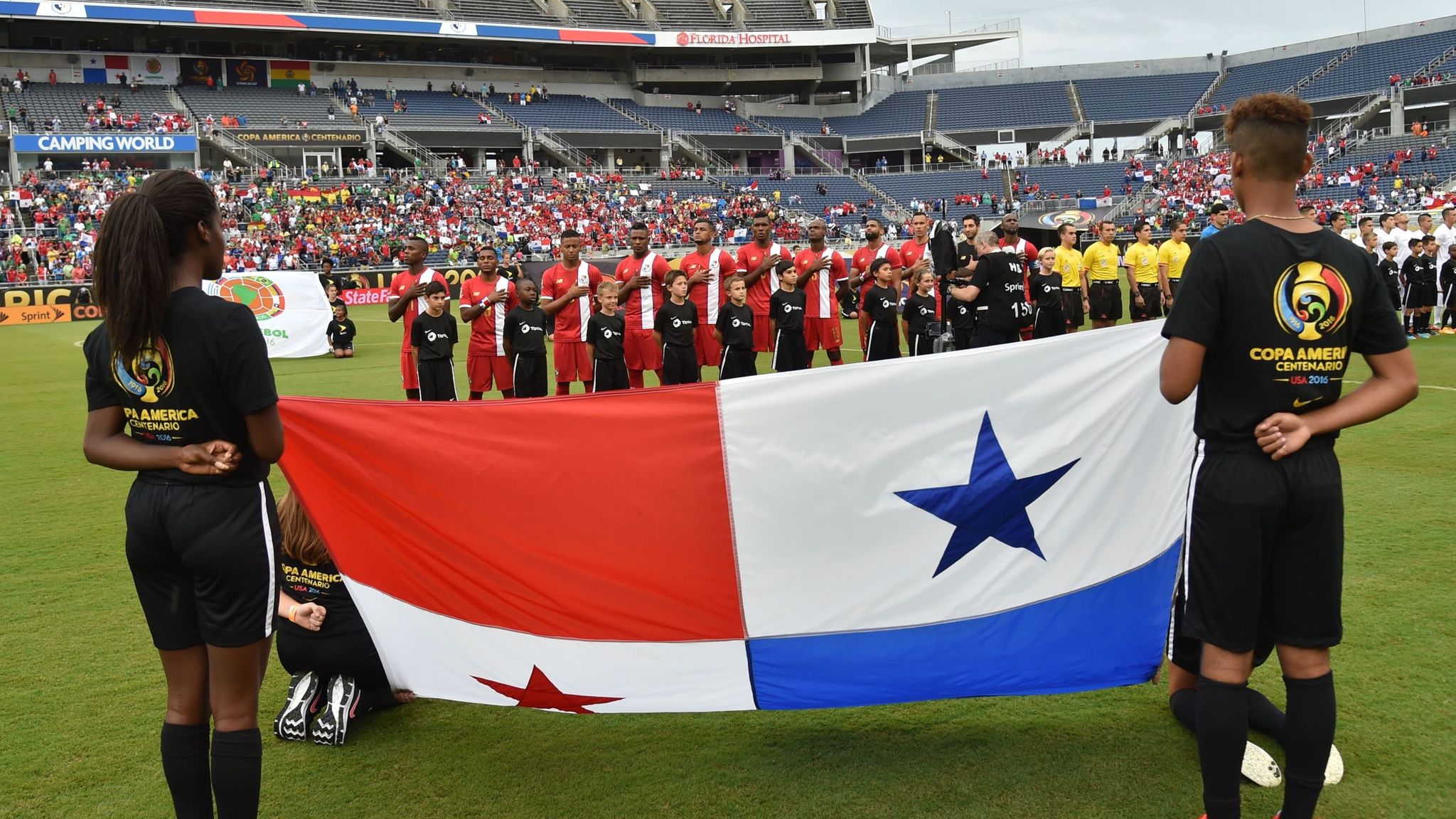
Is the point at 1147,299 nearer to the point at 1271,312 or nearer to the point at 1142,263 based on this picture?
the point at 1142,263

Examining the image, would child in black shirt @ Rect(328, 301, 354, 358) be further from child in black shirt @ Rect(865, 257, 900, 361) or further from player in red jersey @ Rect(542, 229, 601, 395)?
child in black shirt @ Rect(865, 257, 900, 361)

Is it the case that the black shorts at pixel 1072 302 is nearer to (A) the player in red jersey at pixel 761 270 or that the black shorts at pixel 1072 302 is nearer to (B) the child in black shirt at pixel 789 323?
(A) the player in red jersey at pixel 761 270

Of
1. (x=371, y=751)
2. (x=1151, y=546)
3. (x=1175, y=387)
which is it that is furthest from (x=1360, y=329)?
(x=371, y=751)

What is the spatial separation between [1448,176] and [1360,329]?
5129 centimetres

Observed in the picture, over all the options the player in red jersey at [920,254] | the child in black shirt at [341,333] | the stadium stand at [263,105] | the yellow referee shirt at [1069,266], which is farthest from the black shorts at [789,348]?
the stadium stand at [263,105]

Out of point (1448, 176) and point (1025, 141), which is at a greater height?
point (1025, 141)

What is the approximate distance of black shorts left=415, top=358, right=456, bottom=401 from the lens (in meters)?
10.8

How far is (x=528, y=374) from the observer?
11.0m

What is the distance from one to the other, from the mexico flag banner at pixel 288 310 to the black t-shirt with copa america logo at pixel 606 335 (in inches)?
510

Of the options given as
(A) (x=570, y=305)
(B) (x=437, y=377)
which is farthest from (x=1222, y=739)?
(A) (x=570, y=305)

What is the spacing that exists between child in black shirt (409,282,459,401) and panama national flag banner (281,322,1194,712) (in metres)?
6.89

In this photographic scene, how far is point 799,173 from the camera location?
65.6m

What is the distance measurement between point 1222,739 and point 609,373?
346 inches

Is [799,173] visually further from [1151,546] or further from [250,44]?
[1151,546]
